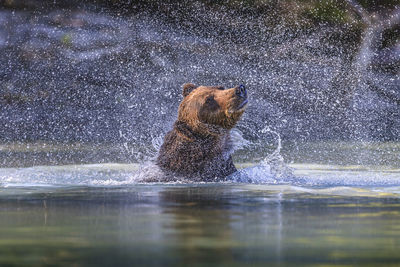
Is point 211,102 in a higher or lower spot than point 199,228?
higher

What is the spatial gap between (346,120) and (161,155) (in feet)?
43.8

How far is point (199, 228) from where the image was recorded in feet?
15.5

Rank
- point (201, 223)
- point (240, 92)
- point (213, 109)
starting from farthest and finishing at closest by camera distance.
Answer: point (213, 109) < point (240, 92) < point (201, 223)

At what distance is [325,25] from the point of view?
21453mm

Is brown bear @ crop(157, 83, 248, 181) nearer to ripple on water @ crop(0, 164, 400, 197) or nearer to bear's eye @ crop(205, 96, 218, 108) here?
bear's eye @ crop(205, 96, 218, 108)

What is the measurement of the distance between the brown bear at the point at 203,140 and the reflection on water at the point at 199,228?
1542mm

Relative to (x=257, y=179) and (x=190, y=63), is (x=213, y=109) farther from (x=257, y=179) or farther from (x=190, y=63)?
(x=190, y=63)

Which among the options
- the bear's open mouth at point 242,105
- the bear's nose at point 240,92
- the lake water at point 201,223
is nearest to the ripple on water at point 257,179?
the lake water at point 201,223

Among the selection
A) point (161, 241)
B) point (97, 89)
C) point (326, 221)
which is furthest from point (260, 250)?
point (97, 89)

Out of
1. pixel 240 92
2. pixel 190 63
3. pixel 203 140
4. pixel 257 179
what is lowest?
pixel 257 179

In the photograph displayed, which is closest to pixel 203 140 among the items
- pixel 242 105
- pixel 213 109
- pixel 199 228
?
pixel 213 109

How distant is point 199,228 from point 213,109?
3.95 m

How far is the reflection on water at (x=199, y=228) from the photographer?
151 inches

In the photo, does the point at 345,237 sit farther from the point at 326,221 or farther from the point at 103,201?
the point at 103,201
